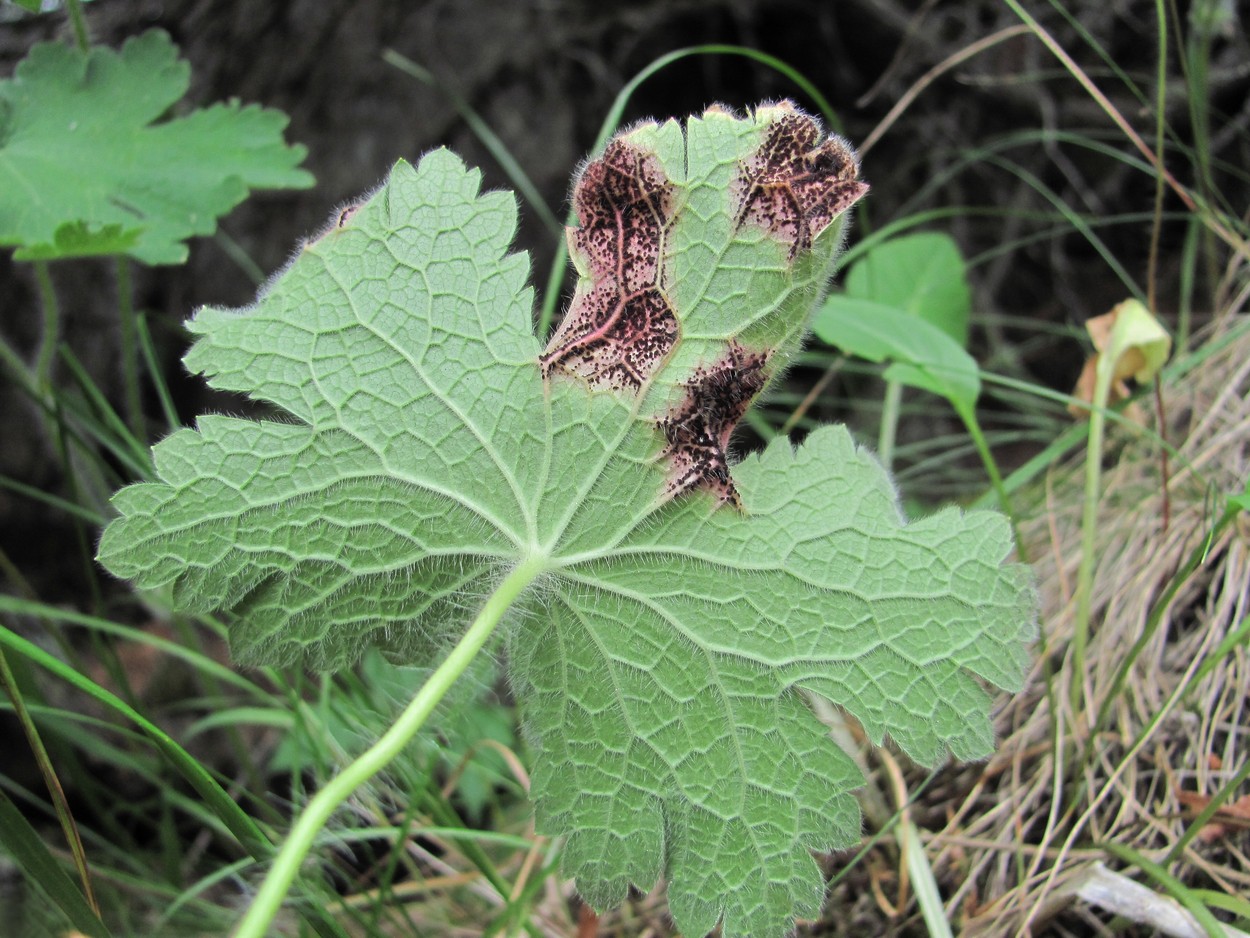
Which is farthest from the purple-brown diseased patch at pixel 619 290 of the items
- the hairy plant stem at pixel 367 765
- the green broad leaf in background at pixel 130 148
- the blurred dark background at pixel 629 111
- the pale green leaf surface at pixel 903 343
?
the blurred dark background at pixel 629 111

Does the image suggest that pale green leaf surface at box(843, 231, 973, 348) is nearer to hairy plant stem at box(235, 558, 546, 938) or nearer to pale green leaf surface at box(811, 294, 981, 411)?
pale green leaf surface at box(811, 294, 981, 411)

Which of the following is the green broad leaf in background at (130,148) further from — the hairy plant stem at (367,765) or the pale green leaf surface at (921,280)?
the pale green leaf surface at (921,280)

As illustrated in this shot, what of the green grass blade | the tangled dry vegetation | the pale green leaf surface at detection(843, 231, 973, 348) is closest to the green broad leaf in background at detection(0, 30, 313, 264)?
the green grass blade

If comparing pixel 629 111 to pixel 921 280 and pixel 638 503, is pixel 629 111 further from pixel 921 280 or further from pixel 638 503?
pixel 638 503

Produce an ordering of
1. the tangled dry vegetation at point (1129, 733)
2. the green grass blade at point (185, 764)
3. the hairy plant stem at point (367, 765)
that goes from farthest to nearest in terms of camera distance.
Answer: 1. the tangled dry vegetation at point (1129, 733)
2. the green grass blade at point (185, 764)
3. the hairy plant stem at point (367, 765)

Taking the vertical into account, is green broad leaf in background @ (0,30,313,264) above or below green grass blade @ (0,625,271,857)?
above

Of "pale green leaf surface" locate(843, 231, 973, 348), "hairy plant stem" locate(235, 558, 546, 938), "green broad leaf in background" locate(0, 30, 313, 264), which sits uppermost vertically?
"green broad leaf in background" locate(0, 30, 313, 264)
